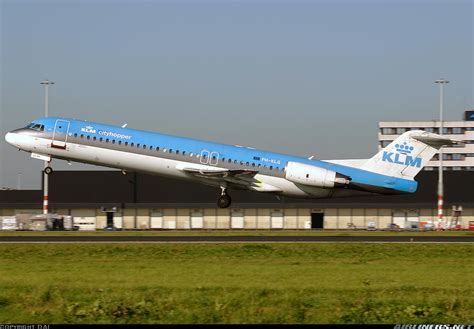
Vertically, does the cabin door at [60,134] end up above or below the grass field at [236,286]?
above

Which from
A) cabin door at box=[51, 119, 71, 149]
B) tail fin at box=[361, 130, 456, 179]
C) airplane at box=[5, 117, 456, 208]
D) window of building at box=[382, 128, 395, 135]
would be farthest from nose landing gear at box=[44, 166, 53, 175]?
window of building at box=[382, 128, 395, 135]

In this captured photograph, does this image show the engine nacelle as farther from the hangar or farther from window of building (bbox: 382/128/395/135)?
window of building (bbox: 382/128/395/135)

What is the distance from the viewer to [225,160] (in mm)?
47906

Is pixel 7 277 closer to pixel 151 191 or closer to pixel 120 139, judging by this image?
pixel 120 139

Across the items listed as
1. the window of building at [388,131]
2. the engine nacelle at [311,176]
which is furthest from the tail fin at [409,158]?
the window of building at [388,131]

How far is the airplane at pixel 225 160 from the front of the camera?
153 feet

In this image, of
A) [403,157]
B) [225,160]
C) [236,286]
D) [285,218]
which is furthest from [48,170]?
[285,218]

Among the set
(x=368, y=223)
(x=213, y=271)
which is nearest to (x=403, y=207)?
(x=368, y=223)

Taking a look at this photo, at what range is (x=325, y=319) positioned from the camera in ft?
58.9

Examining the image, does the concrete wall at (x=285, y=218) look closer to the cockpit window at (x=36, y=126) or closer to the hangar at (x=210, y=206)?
the hangar at (x=210, y=206)

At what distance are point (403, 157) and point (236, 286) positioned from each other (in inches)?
1172

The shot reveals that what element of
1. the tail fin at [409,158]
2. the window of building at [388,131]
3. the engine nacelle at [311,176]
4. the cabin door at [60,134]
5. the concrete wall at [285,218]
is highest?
the window of building at [388,131]

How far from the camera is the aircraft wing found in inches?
1850

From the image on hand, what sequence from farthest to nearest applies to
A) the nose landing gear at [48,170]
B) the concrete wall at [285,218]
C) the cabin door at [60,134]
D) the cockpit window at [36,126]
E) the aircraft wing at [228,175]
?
the concrete wall at [285,218] < the nose landing gear at [48,170] < the cockpit window at [36,126] < the aircraft wing at [228,175] < the cabin door at [60,134]
